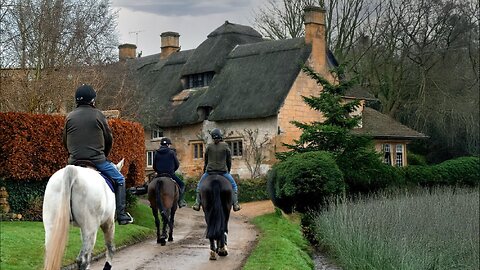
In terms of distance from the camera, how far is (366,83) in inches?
2023

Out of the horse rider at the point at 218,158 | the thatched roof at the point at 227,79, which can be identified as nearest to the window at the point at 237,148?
the thatched roof at the point at 227,79

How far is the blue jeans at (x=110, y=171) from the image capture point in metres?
10.5

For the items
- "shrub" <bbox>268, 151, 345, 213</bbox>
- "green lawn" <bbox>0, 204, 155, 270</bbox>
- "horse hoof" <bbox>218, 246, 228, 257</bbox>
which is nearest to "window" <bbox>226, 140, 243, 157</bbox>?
"shrub" <bbox>268, 151, 345, 213</bbox>

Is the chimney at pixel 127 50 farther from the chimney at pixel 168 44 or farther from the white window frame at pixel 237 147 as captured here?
the white window frame at pixel 237 147

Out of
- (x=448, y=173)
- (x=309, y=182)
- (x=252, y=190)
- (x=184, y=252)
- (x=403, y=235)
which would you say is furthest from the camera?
(x=448, y=173)

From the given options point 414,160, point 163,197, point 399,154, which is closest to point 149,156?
point 399,154

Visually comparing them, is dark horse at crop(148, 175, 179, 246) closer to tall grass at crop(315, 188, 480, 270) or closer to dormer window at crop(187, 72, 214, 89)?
tall grass at crop(315, 188, 480, 270)

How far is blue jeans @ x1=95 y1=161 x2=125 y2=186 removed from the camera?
10.5 metres

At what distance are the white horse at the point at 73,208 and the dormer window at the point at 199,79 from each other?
36006 millimetres

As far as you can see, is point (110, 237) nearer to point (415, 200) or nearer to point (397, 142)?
point (415, 200)

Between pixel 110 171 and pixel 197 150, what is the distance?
1341 inches

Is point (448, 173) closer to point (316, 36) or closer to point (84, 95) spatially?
point (316, 36)

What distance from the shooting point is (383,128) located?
145 ft

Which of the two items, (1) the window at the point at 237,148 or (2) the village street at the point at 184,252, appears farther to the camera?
(1) the window at the point at 237,148
